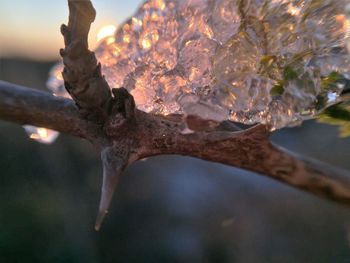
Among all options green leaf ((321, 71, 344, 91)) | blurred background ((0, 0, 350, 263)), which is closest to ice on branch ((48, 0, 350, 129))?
green leaf ((321, 71, 344, 91))

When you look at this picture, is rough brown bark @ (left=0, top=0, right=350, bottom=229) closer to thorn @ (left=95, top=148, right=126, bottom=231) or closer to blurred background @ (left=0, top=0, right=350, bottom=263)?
thorn @ (left=95, top=148, right=126, bottom=231)

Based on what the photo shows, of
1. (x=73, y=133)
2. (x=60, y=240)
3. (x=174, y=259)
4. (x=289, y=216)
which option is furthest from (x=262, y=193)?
(x=73, y=133)

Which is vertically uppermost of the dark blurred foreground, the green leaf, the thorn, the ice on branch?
the ice on branch

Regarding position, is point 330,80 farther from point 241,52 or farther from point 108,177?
point 108,177

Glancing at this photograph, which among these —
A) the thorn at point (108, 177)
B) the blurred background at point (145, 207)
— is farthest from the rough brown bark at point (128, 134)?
the blurred background at point (145, 207)

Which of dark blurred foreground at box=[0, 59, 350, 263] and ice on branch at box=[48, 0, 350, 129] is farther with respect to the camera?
dark blurred foreground at box=[0, 59, 350, 263]
